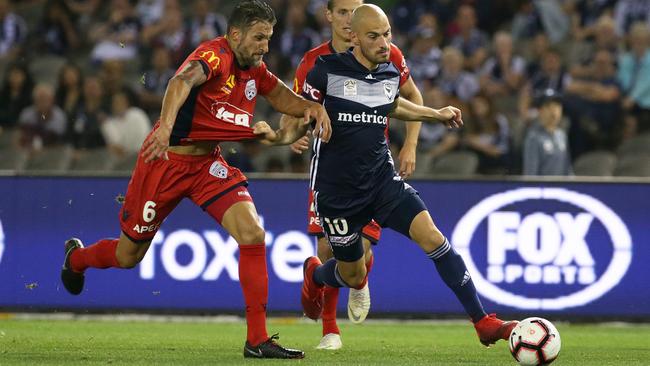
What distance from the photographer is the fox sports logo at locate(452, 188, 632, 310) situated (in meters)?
12.4

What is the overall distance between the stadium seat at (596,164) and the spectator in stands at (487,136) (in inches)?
33.7

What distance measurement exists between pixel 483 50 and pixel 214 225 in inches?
222

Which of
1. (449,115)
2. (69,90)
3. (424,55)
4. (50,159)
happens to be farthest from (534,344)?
(69,90)

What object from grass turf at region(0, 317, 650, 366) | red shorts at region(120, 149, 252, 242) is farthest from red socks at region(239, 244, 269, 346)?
red shorts at region(120, 149, 252, 242)

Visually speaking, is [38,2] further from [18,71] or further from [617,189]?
[617,189]

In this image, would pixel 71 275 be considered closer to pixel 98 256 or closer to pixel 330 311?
pixel 98 256

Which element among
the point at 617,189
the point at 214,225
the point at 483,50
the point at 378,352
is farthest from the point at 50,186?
the point at 483,50

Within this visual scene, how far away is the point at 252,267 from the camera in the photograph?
28.2 feet

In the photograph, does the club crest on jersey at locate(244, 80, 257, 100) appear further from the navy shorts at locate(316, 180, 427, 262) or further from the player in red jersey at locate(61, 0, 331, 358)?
the navy shorts at locate(316, 180, 427, 262)

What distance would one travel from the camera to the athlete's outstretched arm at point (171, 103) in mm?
7980

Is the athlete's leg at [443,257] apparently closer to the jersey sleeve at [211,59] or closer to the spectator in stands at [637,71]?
the jersey sleeve at [211,59]

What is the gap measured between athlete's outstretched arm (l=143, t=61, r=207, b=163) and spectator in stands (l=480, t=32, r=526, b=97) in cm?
842

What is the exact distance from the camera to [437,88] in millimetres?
15773

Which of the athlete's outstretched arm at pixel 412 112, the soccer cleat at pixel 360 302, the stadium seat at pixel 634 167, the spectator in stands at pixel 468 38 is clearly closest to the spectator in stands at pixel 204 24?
the spectator in stands at pixel 468 38
